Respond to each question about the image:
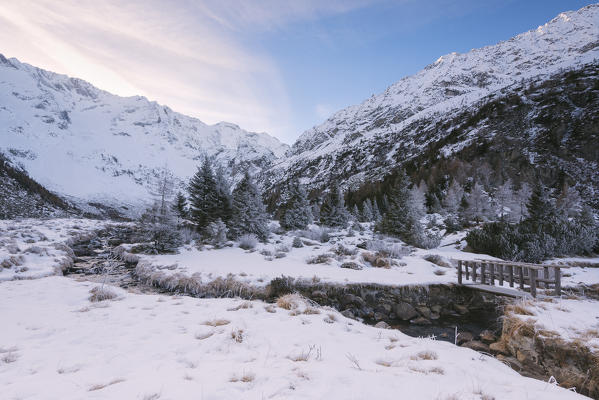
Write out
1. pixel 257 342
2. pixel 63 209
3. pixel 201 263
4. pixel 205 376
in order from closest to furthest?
pixel 205 376 < pixel 257 342 < pixel 201 263 < pixel 63 209

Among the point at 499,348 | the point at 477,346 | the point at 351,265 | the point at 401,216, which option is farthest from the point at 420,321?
the point at 401,216

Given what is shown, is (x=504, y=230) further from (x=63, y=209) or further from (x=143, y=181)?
(x=143, y=181)

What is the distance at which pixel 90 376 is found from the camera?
120 inches

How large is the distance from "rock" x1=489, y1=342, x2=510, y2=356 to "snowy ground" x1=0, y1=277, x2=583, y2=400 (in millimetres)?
2125

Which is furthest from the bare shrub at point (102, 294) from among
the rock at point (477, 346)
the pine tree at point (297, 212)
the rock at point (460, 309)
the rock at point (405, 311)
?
the pine tree at point (297, 212)

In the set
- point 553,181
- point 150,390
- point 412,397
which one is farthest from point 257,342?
point 553,181

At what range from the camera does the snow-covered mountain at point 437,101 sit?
258 feet

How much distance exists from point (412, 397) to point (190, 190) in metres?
22.6

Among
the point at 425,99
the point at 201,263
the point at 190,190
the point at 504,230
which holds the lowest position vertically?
the point at 201,263

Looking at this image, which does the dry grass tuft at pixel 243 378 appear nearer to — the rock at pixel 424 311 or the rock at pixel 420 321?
the rock at pixel 420 321

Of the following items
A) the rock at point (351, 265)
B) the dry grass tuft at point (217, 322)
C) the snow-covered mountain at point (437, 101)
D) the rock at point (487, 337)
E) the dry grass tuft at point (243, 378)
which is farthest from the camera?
the snow-covered mountain at point (437, 101)

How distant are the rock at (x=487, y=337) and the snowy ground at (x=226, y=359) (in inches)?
114

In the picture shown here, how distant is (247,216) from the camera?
20.4 m

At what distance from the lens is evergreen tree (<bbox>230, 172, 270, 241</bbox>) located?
66.8 feet
